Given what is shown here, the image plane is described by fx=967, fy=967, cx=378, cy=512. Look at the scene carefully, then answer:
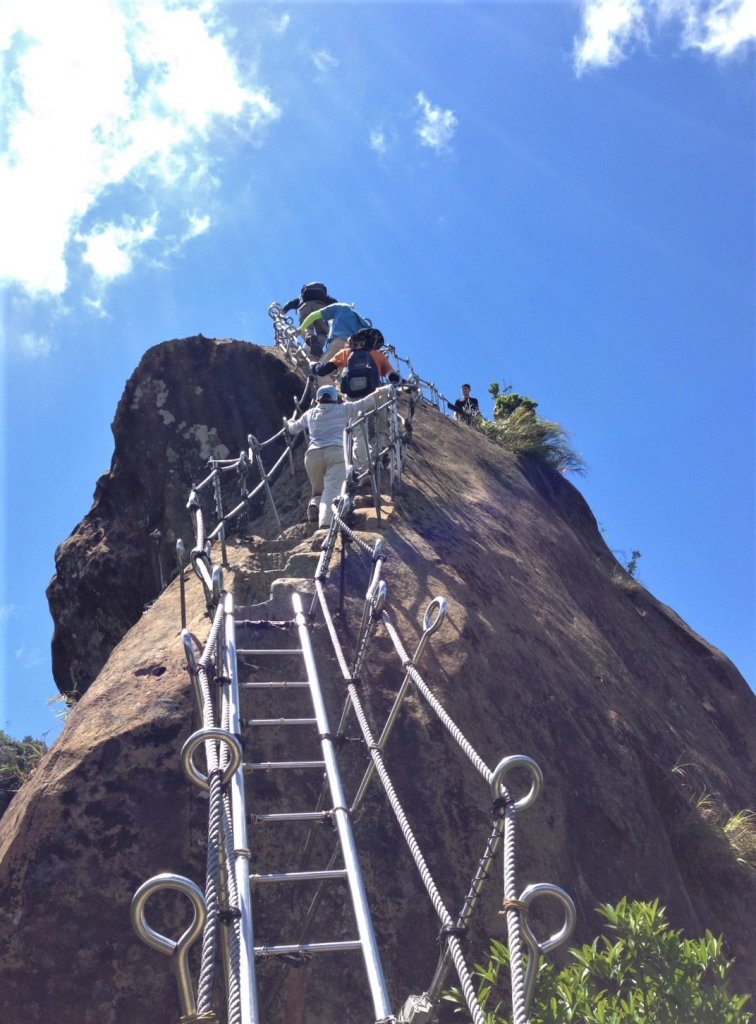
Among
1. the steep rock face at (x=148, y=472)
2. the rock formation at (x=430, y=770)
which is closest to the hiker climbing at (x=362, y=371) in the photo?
the rock formation at (x=430, y=770)

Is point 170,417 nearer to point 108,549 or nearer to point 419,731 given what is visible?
point 108,549

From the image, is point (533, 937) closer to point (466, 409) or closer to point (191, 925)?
point (191, 925)

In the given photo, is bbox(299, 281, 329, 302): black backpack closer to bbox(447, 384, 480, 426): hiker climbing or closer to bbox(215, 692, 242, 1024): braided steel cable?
bbox(447, 384, 480, 426): hiker climbing

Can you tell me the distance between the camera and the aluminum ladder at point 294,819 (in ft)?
8.59

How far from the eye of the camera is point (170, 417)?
Result: 11.4 m

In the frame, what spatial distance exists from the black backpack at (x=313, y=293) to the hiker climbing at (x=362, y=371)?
17.1 feet

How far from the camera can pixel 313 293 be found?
1631 cm

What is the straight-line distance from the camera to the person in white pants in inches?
331

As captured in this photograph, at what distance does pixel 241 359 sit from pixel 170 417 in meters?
1.16

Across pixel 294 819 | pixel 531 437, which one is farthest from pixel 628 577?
pixel 294 819

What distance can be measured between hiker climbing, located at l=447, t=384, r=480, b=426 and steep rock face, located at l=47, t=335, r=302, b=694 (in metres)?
3.91

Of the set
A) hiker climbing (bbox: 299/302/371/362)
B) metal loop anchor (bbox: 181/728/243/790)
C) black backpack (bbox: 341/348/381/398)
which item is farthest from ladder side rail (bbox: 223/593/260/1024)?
hiker climbing (bbox: 299/302/371/362)

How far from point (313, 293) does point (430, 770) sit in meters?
12.5

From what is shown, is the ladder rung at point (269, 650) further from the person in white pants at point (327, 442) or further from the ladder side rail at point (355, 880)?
the person in white pants at point (327, 442)
